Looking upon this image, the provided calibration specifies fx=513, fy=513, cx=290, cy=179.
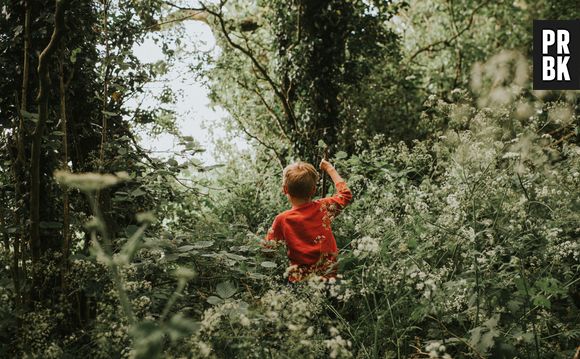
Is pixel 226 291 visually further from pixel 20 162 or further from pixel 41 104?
pixel 20 162

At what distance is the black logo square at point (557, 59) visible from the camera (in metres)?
6.57

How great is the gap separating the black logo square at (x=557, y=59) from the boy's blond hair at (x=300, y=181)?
456 centimetres

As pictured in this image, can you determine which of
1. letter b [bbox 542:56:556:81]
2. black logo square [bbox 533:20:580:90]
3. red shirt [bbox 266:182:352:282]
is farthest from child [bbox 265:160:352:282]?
letter b [bbox 542:56:556:81]

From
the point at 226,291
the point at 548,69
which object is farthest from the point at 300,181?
the point at 548,69

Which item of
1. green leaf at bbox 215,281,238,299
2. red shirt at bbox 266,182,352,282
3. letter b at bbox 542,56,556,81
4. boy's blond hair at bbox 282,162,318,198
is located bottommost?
green leaf at bbox 215,281,238,299

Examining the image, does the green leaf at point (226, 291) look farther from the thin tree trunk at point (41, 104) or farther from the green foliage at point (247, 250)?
the thin tree trunk at point (41, 104)

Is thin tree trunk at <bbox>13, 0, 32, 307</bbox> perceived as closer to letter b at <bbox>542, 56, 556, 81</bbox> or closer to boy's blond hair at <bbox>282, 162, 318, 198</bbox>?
boy's blond hair at <bbox>282, 162, 318, 198</bbox>

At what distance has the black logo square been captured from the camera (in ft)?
21.6

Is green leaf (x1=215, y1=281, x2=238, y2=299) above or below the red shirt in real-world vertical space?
below

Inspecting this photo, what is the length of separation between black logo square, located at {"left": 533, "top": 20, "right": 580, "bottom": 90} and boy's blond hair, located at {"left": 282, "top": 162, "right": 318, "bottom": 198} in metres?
4.56

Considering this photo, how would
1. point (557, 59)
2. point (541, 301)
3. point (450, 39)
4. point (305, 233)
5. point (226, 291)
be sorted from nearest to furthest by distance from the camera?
point (226, 291) < point (541, 301) < point (305, 233) < point (557, 59) < point (450, 39)

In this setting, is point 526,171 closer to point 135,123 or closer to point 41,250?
point 135,123

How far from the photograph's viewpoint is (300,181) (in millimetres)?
3363

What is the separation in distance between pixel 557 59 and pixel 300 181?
5.04 metres
